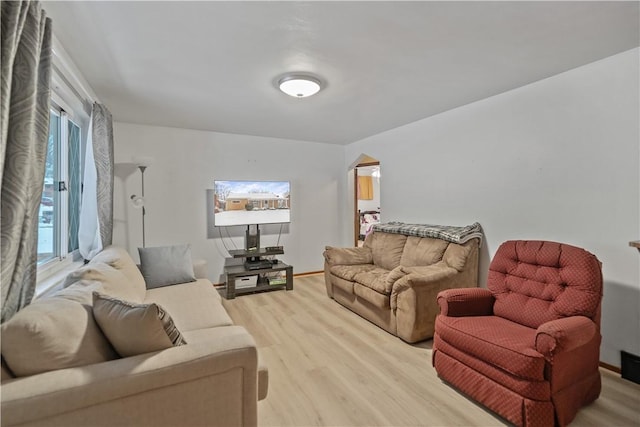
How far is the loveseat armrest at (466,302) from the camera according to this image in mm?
2246

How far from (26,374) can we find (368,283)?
263 centimetres

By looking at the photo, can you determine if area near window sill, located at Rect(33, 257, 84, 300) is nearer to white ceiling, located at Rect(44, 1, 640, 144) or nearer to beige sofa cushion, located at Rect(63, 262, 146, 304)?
beige sofa cushion, located at Rect(63, 262, 146, 304)

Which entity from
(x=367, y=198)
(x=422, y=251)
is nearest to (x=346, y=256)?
(x=422, y=251)

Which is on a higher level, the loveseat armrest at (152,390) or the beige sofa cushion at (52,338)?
the beige sofa cushion at (52,338)

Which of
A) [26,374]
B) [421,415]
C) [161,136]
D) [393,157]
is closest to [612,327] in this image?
[421,415]

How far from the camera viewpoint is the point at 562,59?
234cm

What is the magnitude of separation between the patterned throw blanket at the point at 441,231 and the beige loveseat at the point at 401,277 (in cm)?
2

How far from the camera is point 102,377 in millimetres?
1160

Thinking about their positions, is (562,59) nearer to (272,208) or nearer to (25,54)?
(25,54)

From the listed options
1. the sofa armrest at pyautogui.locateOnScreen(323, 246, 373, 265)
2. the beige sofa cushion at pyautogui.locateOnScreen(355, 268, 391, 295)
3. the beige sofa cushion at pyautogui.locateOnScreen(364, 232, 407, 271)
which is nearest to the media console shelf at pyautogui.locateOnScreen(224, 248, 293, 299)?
the sofa armrest at pyautogui.locateOnScreen(323, 246, 373, 265)

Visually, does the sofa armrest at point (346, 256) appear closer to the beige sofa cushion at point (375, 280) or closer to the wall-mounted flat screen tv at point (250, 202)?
the beige sofa cushion at point (375, 280)

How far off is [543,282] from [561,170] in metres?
1.05

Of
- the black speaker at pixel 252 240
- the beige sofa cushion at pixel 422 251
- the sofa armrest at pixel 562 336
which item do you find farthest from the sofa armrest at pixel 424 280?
the black speaker at pixel 252 240

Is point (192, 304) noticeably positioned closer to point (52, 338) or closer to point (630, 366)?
point (52, 338)
